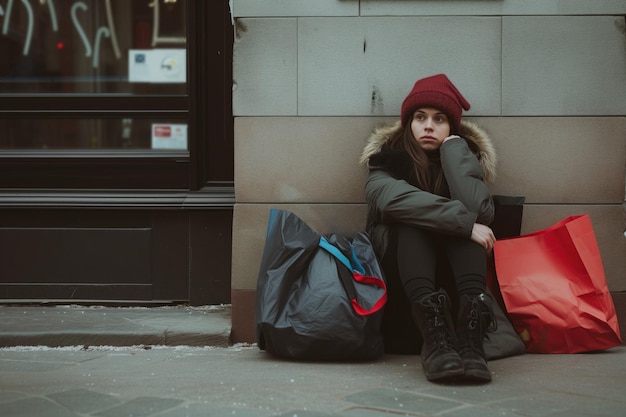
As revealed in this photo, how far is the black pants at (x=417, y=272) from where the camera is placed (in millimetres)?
3948

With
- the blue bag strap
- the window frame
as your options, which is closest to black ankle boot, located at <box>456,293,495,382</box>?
the blue bag strap

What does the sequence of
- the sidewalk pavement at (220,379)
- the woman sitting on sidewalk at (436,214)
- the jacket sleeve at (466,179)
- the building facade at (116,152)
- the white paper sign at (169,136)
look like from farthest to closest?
the white paper sign at (169,136), the building facade at (116,152), the jacket sleeve at (466,179), the woman sitting on sidewalk at (436,214), the sidewalk pavement at (220,379)

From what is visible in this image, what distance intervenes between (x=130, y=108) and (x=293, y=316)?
2188 mm

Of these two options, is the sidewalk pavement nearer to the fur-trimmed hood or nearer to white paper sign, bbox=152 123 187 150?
the fur-trimmed hood

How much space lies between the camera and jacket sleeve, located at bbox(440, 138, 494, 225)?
4.09m

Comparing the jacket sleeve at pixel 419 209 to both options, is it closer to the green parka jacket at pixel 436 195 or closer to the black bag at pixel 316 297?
the green parka jacket at pixel 436 195

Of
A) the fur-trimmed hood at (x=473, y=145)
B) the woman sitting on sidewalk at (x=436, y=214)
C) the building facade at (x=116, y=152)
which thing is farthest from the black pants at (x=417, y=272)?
the building facade at (x=116, y=152)

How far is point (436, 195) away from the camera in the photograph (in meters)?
4.15

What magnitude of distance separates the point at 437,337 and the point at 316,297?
2.15ft

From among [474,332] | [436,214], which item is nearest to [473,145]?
[436,214]

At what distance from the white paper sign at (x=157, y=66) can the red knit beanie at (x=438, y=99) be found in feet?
5.82

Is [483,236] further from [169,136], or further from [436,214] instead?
[169,136]

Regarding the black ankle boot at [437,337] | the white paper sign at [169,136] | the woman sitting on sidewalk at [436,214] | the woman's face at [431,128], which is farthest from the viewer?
the white paper sign at [169,136]

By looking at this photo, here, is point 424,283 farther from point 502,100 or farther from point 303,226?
point 502,100
